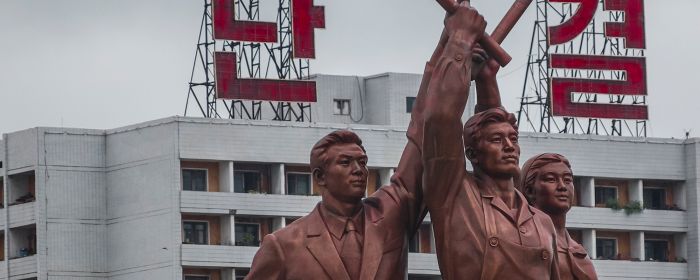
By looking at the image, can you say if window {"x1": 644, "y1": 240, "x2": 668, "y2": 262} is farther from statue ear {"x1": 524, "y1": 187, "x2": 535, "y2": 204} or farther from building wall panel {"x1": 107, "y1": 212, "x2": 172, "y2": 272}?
statue ear {"x1": 524, "y1": 187, "x2": 535, "y2": 204}

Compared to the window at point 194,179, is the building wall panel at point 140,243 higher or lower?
lower

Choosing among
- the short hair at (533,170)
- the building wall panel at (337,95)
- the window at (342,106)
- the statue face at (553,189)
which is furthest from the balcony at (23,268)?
the statue face at (553,189)

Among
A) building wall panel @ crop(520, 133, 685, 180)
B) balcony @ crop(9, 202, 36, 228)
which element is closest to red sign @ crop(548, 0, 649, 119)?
building wall panel @ crop(520, 133, 685, 180)

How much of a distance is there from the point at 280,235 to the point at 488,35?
237 cm

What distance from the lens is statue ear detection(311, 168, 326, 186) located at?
73.1 ft

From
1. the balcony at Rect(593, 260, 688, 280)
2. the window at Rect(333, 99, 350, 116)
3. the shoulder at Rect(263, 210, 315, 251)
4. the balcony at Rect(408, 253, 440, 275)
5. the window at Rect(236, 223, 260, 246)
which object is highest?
the window at Rect(333, 99, 350, 116)

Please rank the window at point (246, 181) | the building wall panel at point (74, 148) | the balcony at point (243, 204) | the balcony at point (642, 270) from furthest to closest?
1. the balcony at point (642, 270)
2. the window at point (246, 181)
3. the balcony at point (243, 204)
4. the building wall panel at point (74, 148)

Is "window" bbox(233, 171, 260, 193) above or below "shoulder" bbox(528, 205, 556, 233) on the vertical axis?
above

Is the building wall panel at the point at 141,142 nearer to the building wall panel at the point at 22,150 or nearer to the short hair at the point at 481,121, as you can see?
→ the building wall panel at the point at 22,150

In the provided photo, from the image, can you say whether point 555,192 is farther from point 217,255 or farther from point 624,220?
point 624,220

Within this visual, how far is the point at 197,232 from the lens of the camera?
8388 cm

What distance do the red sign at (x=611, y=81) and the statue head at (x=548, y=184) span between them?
6054cm

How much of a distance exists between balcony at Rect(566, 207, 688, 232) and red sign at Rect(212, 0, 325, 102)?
1090cm

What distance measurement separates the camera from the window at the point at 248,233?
83188 millimetres
